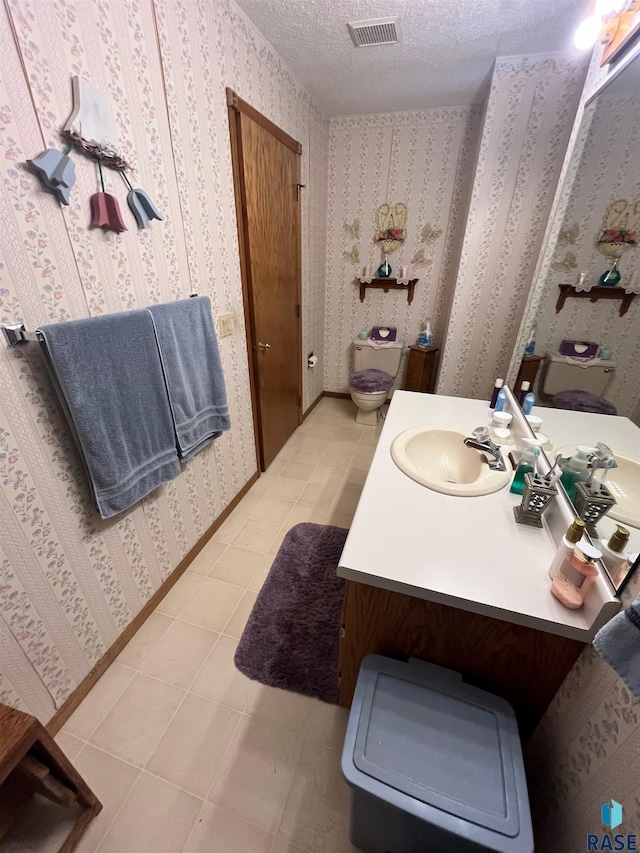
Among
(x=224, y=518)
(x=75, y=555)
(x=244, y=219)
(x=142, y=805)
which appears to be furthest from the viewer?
(x=224, y=518)

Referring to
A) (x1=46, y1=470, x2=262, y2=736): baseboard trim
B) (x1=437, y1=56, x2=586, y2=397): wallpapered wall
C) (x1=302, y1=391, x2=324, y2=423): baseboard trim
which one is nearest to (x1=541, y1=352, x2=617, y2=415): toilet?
(x1=437, y1=56, x2=586, y2=397): wallpapered wall

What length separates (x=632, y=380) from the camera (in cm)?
100

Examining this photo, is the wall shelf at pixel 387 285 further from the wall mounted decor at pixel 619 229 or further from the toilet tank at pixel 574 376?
the wall mounted decor at pixel 619 229

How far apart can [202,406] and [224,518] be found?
0.78 m

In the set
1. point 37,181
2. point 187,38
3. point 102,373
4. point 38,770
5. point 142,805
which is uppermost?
point 187,38

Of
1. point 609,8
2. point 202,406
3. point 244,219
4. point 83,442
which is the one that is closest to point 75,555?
point 83,442

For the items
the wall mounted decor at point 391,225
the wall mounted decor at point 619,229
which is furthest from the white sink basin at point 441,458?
the wall mounted decor at point 391,225

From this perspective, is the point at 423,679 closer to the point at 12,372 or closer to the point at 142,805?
the point at 142,805

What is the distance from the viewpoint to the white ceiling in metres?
1.48

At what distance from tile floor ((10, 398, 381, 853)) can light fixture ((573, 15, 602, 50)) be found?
2.65 m

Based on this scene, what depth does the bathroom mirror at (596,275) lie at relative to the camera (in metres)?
1.03

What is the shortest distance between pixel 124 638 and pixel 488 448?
64.1 inches

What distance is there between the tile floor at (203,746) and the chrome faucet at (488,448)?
3.38ft

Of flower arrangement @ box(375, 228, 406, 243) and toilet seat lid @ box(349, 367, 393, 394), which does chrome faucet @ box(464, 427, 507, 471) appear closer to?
toilet seat lid @ box(349, 367, 393, 394)
